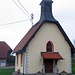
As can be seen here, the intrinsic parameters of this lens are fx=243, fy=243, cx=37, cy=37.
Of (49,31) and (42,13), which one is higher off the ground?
(42,13)

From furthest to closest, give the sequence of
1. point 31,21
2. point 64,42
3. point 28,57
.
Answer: point 31,21
point 64,42
point 28,57

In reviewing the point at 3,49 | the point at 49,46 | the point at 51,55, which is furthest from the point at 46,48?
the point at 3,49

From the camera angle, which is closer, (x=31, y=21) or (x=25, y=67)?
(x=25, y=67)

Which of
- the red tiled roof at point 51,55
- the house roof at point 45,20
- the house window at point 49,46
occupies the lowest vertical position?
the red tiled roof at point 51,55

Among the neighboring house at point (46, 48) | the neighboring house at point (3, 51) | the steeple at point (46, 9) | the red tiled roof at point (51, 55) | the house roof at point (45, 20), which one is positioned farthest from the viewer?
the neighboring house at point (3, 51)

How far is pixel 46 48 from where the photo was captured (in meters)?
27.6

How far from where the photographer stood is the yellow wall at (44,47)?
1052 inches

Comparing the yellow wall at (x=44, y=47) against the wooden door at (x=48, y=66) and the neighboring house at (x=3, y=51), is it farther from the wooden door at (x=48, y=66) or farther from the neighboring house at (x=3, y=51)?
the neighboring house at (x=3, y=51)

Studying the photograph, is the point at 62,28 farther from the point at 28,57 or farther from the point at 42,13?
the point at 28,57

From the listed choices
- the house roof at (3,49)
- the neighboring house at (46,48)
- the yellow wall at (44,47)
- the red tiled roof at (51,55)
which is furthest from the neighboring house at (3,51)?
the red tiled roof at (51,55)

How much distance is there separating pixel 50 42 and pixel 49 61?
2.18m

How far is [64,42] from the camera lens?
28359 millimetres

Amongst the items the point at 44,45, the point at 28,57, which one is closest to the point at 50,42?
the point at 44,45

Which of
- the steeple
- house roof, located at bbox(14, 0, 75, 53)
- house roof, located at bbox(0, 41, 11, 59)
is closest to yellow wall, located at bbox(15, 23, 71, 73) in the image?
house roof, located at bbox(14, 0, 75, 53)
